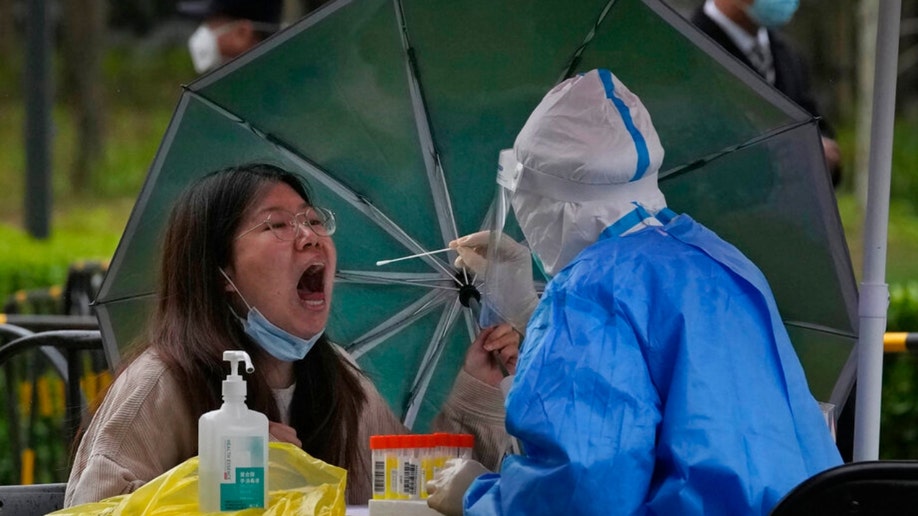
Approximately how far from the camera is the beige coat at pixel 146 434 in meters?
3.45

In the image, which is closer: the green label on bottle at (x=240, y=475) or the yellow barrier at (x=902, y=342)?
the green label on bottle at (x=240, y=475)

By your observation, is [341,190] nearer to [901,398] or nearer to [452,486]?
[452,486]

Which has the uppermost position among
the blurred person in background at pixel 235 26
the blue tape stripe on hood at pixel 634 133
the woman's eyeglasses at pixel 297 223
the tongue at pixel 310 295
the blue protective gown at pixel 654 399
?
the blurred person in background at pixel 235 26

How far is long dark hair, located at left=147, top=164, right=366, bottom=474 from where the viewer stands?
3674 millimetres

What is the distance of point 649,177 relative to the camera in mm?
3072

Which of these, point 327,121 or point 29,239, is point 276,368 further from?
point 29,239

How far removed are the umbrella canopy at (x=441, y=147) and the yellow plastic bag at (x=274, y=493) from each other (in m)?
0.73

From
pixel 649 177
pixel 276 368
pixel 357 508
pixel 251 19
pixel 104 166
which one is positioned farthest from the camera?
pixel 104 166

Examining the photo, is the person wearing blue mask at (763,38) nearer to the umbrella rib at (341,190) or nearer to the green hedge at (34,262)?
the umbrella rib at (341,190)

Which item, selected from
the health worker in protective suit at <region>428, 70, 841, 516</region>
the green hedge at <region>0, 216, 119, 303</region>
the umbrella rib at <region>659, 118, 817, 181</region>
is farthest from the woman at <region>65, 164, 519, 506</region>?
the green hedge at <region>0, 216, 119, 303</region>

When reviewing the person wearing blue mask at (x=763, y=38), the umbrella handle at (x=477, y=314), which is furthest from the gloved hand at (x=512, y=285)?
the person wearing blue mask at (x=763, y=38)

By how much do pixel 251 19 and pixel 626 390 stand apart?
3.83 metres

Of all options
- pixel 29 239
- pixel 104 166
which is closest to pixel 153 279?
pixel 29 239

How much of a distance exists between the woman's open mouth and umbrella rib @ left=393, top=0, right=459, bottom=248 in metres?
0.30
